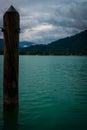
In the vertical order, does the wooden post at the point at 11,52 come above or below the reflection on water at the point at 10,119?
above

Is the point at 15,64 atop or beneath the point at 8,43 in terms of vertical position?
beneath

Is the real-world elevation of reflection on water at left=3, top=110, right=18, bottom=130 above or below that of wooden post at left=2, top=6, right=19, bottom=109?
below

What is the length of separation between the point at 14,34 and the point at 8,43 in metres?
0.41

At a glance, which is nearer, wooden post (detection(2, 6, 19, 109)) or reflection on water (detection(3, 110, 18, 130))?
wooden post (detection(2, 6, 19, 109))

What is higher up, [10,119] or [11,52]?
[11,52]

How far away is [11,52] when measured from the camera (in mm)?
9258

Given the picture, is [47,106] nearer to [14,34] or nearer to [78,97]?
[78,97]

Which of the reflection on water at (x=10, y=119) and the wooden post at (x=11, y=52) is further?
the reflection on water at (x=10, y=119)

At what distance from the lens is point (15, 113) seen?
11.0m

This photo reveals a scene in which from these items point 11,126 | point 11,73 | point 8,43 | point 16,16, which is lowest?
point 11,126

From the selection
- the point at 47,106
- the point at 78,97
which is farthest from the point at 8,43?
the point at 78,97

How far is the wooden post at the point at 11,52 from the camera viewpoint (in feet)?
30.1

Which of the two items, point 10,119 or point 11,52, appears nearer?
point 11,52

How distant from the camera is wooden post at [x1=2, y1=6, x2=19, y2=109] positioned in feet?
30.1
